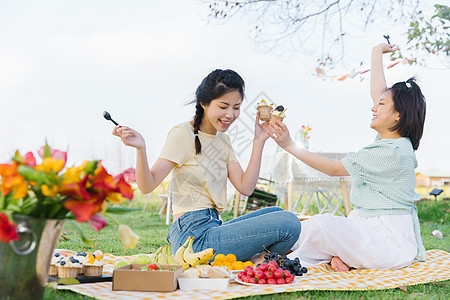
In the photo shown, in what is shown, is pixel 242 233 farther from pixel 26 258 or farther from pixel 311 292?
pixel 26 258

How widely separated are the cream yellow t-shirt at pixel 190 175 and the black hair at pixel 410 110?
1273 mm

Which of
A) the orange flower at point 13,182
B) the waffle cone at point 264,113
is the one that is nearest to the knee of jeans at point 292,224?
the waffle cone at point 264,113

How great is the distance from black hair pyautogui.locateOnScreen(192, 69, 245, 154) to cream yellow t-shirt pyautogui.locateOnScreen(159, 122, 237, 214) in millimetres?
68

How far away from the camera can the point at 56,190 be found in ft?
4.83

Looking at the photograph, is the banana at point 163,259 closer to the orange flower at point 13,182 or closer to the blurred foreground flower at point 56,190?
the blurred foreground flower at point 56,190

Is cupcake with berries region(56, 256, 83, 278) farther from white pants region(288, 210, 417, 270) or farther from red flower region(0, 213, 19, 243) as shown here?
white pants region(288, 210, 417, 270)

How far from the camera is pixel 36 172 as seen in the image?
1.45 metres

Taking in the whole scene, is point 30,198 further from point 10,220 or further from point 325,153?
point 325,153

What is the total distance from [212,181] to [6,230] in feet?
5.55

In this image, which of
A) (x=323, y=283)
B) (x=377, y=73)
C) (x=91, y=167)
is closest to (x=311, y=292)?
(x=323, y=283)

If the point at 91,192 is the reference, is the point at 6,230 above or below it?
below

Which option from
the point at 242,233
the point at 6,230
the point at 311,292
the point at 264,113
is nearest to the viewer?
the point at 6,230

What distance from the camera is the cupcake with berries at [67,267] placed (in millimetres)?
2393

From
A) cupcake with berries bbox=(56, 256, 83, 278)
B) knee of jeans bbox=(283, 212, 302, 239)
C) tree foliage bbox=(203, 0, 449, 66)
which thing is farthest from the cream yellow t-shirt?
tree foliage bbox=(203, 0, 449, 66)
